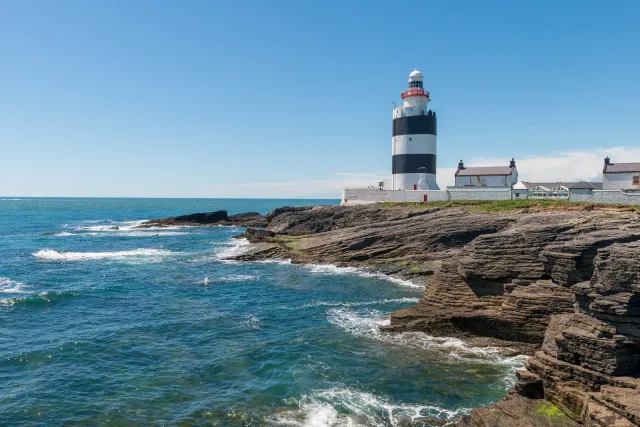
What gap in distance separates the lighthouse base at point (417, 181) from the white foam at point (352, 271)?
1045 inches

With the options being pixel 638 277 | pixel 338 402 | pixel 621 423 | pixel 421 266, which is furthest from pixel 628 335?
pixel 421 266

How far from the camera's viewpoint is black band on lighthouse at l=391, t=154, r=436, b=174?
220 ft

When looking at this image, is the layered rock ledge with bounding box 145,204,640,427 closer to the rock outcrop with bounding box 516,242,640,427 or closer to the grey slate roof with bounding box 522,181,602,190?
the rock outcrop with bounding box 516,242,640,427

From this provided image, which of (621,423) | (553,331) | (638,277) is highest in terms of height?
(638,277)

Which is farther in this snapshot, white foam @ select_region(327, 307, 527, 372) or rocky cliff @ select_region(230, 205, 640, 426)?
white foam @ select_region(327, 307, 527, 372)

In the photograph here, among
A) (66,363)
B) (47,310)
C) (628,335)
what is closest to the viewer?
(628,335)

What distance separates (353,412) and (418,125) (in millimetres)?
54732

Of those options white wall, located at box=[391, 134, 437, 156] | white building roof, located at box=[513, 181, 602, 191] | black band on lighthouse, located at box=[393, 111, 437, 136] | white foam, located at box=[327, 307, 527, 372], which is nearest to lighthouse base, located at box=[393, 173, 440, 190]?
white wall, located at box=[391, 134, 437, 156]

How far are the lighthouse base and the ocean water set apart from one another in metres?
30.1

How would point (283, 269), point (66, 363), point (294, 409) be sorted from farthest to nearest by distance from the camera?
point (283, 269) → point (66, 363) → point (294, 409)

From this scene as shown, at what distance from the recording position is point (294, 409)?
17125 millimetres

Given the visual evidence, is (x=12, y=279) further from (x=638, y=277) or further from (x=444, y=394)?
(x=638, y=277)

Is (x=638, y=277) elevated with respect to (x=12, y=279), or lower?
elevated

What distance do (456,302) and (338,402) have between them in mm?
10277
